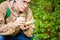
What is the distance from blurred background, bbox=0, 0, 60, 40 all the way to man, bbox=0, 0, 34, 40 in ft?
7.68

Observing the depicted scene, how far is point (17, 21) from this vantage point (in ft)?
A: 8.32

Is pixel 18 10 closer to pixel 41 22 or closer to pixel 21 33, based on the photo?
pixel 21 33

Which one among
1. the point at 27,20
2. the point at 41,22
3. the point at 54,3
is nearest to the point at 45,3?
the point at 54,3

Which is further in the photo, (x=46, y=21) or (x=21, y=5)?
(x=46, y=21)

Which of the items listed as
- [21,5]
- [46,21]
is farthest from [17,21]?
[46,21]

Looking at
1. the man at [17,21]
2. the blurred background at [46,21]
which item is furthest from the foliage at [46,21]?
the man at [17,21]

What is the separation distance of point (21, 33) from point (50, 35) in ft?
9.19

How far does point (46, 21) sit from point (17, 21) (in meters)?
3.10

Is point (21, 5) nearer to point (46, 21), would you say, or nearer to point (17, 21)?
point (17, 21)

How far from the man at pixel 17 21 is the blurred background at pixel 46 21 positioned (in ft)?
7.68

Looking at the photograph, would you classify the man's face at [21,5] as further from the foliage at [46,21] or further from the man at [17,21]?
the foliage at [46,21]

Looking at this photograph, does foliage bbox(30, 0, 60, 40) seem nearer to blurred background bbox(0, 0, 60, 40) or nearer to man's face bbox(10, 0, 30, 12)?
blurred background bbox(0, 0, 60, 40)

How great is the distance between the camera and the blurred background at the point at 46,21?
204 inches

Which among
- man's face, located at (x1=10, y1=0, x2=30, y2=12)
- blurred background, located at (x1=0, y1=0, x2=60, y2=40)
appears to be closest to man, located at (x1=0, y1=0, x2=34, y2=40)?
man's face, located at (x1=10, y1=0, x2=30, y2=12)
